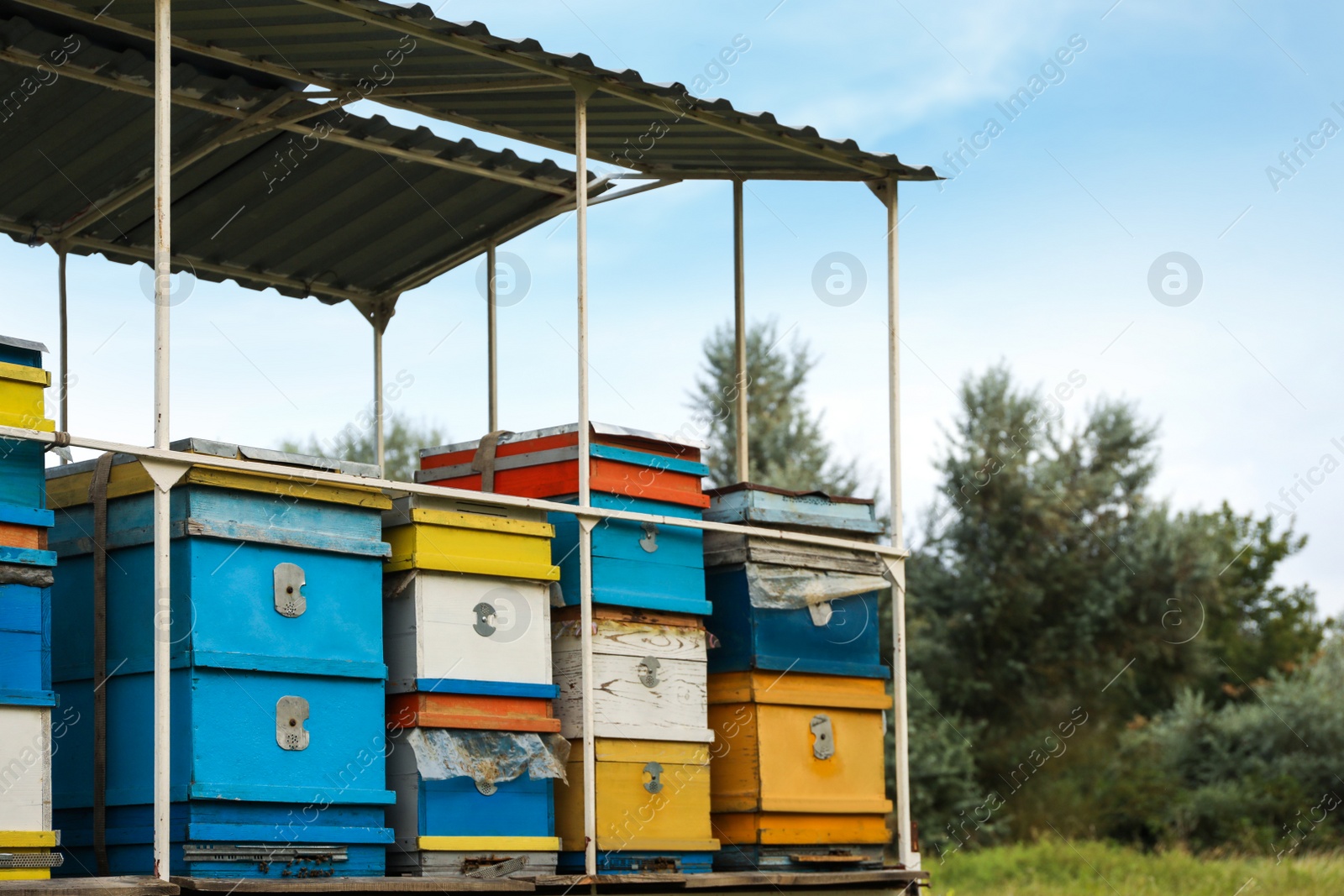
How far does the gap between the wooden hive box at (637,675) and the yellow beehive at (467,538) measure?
1.54 feet

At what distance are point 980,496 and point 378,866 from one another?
88.5 ft

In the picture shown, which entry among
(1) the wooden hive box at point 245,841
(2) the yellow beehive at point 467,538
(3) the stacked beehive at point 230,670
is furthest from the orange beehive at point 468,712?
(2) the yellow beehive at point 467,538

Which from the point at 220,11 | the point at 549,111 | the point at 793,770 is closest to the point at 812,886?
the point at 793,770

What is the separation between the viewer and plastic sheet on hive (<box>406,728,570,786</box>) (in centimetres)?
782

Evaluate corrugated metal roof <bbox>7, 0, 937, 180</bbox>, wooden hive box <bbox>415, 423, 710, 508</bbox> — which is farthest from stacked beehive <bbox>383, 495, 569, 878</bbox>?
corrugated metal roof <bbox>7, 0, 937, 180</bbox>

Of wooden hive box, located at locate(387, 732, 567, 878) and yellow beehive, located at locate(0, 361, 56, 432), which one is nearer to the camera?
yellow beehive, located at locate(0, 361, 56, 432)

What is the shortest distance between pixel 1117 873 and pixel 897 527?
16.5 meters

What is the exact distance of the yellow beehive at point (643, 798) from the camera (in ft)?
27.9

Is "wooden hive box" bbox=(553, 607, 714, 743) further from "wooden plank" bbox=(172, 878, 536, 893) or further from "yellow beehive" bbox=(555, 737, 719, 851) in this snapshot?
"wooden plank" bbox=(172, 878, 536, 893)

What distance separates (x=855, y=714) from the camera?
996 centimetres

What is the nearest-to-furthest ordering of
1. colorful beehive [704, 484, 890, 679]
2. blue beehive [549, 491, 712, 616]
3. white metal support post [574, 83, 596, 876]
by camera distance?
1. white metal support post [574, 83, 596, 876]
2. blue beehive [549, 491, 712, 616]
3. colorful beehive [704, 484, 890, 679]

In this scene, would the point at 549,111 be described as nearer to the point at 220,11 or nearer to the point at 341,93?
the point at 341,93

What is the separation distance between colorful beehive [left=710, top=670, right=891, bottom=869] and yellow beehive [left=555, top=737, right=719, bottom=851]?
0.33 metres

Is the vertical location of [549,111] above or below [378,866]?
above
